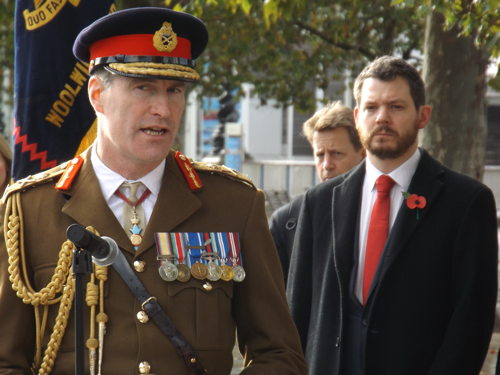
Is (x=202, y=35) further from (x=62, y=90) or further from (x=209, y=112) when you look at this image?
(x=209, y=112)

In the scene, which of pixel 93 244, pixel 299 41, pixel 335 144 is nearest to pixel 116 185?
pixel 93 244

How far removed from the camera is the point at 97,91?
11.0ft

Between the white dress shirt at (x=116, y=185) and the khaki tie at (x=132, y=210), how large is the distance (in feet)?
0.04

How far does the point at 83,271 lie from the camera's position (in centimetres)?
269

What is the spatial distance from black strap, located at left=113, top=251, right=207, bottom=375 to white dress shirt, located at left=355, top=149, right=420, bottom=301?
4.82 ft

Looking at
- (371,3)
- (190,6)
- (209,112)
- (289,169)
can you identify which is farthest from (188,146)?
(190,6)

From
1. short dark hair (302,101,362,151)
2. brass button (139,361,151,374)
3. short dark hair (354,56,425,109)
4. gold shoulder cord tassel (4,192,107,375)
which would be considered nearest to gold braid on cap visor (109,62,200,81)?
gold shoulder cord tassel (4,192,107,375)

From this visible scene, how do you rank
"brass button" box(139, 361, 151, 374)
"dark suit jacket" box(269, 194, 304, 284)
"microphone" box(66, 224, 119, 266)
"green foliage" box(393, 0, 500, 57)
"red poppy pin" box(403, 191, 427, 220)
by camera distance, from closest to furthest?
1. "microphone" box(66, 224, 119, 266)
2. "brass button" box(139, 361, 151, 374)
3. "red poppy pin" box(403, 191, 427, 220)
4. "dark suit jacket" box(269, 194, 304, 284)
5. "green foliage" box(393, 0, 500, 57)

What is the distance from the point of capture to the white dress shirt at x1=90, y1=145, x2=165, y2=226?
335 centimetres

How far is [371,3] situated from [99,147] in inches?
525

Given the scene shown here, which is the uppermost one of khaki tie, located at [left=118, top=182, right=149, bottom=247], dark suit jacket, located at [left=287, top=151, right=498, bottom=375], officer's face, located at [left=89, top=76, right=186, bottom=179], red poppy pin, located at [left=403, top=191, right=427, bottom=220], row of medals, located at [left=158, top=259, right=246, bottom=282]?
officer's face, located at [left=89, top=76, right=186, bottom=179]

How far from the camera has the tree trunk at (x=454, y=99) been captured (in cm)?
1062

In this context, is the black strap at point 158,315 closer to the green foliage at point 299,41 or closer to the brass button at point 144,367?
the brass button at point 144,367

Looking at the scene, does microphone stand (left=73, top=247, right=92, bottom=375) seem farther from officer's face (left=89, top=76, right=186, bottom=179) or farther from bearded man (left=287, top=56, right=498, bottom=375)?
bearded man (left=287, top=56, right=498, bottom=375)
